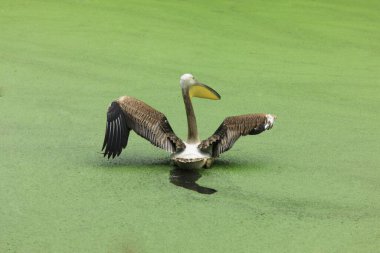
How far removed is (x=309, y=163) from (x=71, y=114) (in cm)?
95

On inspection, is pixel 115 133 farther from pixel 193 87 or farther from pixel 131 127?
pixel 193 87

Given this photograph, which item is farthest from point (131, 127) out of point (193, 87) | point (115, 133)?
point (193, 87)

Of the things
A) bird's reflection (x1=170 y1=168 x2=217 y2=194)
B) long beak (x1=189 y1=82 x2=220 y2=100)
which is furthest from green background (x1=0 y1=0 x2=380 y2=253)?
long beak (x1=189 y1=82 x2=220 y2=100)

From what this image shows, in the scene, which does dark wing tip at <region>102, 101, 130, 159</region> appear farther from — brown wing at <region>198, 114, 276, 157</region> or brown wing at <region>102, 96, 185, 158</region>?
brown wing at <region>198, 114, 276, 157</region>

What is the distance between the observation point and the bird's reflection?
9.41 feet

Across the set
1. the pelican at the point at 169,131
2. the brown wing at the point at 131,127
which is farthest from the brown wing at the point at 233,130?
the brown wing at the point at 131,127

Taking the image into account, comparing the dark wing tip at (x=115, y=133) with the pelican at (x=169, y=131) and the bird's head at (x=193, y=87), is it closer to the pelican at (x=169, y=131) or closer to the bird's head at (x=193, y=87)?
the pelican at (x=169, y=131)

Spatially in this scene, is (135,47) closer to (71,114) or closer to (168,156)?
(71,114)

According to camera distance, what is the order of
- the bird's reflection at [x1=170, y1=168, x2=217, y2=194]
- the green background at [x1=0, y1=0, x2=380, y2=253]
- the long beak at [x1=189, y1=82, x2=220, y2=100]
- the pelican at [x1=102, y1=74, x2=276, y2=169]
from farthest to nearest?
1. the long beak at [x1=189, y1=82, x2=220, y2=100]
2. the pelican at [x1=102, y1=74, x2=276, y2=169]
3. the bird's reflection at [x1=170, y1=168, x2=217, y2=194]
4. the green background at [x1=0, y1=0, x2=380, y2=253]

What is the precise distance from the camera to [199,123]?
3551 millimetres

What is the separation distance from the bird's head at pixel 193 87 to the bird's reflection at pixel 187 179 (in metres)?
0.26

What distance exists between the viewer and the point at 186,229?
8.36 feet

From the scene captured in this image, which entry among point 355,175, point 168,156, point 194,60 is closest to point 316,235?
point 355,175

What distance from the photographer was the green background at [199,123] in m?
2.56
